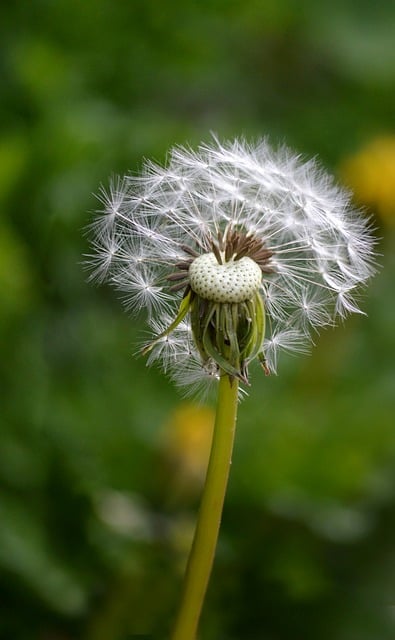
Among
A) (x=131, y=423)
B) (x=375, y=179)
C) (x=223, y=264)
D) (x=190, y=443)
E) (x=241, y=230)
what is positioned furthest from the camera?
(x=375, y=179)

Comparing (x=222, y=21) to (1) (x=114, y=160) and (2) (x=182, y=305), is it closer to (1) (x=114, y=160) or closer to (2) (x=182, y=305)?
(1) (x=114, y=160)

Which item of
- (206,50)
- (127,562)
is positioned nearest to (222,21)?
(206,50)

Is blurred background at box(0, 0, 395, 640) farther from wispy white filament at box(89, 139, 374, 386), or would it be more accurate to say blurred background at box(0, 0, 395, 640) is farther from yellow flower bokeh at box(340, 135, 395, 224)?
wispy white filament at box(89, 139, 374, 386)

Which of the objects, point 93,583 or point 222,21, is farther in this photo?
point 222,21

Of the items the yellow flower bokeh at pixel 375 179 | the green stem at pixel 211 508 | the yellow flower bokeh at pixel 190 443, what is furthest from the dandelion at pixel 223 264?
the yellow flower bokeh at pixel 375 179

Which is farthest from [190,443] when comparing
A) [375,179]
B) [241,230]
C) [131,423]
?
[241,230]

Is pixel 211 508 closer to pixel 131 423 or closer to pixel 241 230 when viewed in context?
pixel 241 230

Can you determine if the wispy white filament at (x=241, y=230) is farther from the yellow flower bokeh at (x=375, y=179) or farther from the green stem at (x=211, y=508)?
the yellow flower bokeh at (x=375, y=179)
